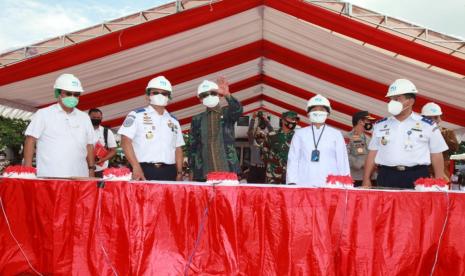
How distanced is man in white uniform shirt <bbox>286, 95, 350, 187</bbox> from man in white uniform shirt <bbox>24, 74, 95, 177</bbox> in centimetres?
180

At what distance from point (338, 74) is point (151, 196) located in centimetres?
419

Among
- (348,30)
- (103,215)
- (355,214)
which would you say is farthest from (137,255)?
(348,30)

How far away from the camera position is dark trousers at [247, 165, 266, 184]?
719 cm

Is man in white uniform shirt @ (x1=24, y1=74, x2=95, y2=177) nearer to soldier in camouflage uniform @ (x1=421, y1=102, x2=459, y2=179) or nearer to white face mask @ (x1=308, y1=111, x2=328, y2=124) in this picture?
white face mask @ (x1=308, y1=111, x2=328, y2=124)

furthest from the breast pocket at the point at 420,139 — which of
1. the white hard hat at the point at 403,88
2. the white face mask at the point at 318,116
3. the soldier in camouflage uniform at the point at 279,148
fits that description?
the soldier in camouflage uniform at the point at 279,148

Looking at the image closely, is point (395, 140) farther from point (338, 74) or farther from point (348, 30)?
point (338, 74)

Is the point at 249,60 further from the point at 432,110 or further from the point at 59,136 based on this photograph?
the point at 59,136

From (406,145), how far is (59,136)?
281 centimetres

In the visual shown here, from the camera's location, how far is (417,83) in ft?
18.6

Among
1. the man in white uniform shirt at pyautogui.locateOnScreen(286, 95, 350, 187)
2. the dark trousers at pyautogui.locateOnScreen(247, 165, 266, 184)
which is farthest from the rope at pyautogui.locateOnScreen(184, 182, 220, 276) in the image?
the dark trousers at pyautogui.locateOnScreen(247, 165, 266, 184)

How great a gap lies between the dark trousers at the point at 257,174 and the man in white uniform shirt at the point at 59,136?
361cm

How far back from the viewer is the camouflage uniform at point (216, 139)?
4168 millimetres

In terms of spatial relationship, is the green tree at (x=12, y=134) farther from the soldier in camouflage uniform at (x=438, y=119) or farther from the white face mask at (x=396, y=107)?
the soldier in camouflage uniform at (x=438, y=119)

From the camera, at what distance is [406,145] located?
3742mm
